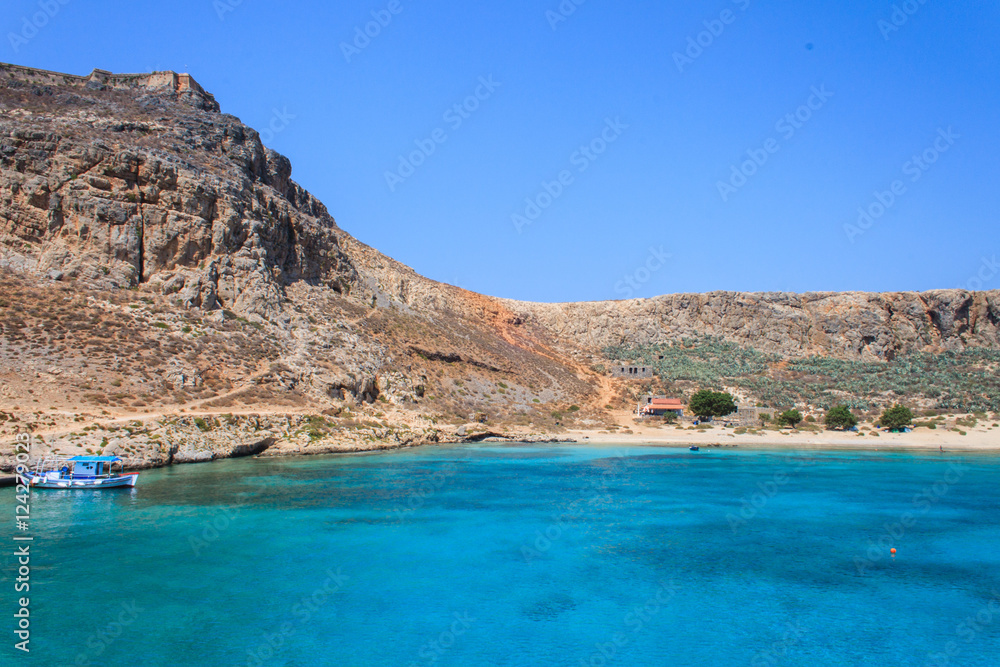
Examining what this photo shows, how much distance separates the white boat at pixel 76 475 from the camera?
87.5 feet

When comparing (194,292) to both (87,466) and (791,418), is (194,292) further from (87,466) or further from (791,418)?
(791,418)

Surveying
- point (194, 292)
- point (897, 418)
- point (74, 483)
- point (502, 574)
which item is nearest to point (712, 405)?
point (897, 418)

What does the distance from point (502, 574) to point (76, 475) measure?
1955 centimetres

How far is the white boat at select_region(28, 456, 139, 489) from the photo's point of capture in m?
26.7

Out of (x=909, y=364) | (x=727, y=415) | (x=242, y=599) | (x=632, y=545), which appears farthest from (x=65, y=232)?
(x=909, y=364)

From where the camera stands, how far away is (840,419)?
5462 centimetres

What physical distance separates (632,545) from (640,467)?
58.5ft

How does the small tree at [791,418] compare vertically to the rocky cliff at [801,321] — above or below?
below

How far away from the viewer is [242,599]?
15.3 meters

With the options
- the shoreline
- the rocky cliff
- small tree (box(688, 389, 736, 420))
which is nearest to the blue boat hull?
the shoreline

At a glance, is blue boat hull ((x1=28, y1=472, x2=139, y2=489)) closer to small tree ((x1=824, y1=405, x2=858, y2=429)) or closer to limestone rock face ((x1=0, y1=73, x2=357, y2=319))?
limestone rock face ((x1=0, y1=73, x2=357, y2=319))

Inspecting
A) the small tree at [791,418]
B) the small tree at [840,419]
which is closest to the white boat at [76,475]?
the small tree at [791,418]

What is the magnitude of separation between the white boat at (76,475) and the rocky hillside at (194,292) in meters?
4.56

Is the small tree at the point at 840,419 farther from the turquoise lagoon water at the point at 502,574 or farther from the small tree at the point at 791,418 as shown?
the turquoise lagoon water at the point at 502,574
